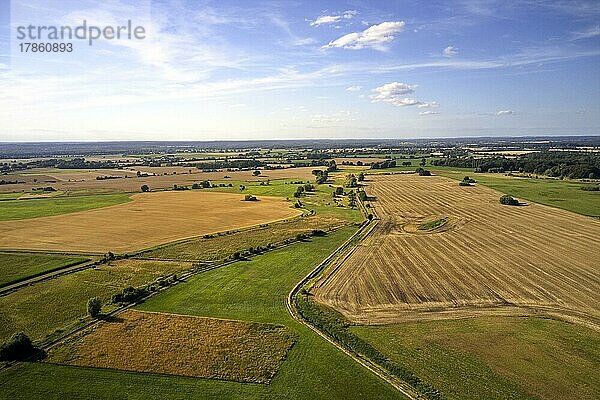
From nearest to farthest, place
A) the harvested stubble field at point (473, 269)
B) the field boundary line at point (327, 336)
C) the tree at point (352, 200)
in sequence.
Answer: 1. the field boundary line at point (327, 336)
2. the harvested stubble field at point (473, 269)
3. the tree at point (352, 200)

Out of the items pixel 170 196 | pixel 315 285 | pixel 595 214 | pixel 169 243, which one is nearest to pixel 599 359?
pixel 315 285

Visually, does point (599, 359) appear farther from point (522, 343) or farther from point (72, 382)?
point (72, 382)

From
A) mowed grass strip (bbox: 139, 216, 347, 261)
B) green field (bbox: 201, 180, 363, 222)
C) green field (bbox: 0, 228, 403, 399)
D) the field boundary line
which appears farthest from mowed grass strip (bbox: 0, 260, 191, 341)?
green field (bbox: 201, 180, 363, 222)

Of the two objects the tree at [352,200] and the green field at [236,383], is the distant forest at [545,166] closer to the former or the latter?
the tree at [352,200]

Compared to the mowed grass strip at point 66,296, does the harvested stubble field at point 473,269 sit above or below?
above

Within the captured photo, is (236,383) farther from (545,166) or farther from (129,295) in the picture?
(545,166)

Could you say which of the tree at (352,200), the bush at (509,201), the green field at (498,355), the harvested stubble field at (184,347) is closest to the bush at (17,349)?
the harvested stubble field at (184,347)

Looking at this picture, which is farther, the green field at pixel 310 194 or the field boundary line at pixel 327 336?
the green field at pixel 310 194

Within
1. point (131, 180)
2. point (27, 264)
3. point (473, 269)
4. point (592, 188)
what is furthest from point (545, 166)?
point (27, 264)
